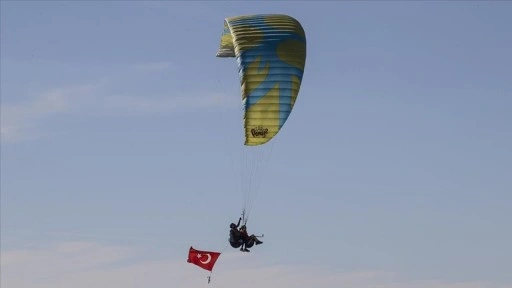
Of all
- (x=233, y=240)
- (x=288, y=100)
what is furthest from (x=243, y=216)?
(x=288, y=100)

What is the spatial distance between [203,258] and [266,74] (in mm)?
11440

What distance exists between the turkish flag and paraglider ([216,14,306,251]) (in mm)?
5131

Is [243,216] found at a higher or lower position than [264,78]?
lower

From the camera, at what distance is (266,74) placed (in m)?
84.2

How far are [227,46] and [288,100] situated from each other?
272 inches

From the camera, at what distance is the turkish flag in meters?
87.7

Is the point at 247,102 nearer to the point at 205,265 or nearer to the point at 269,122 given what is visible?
the point at 269,122

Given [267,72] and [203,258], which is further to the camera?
[203,258]

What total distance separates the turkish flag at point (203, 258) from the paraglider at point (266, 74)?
16.8 feet

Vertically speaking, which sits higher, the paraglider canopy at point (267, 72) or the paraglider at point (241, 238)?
the paraglider canopy at point (267, 72)

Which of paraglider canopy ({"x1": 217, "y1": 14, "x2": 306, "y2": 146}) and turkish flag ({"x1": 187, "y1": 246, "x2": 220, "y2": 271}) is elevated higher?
paraglider canopy ({"x1": 217, "y1": 14, "x2": 306, "y2": 146})

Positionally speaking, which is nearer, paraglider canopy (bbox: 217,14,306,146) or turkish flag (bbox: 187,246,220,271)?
paraglider canopy (bbox: 217,14,306,146)

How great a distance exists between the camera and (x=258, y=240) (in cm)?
8294

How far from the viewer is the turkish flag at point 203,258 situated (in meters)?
87.7
